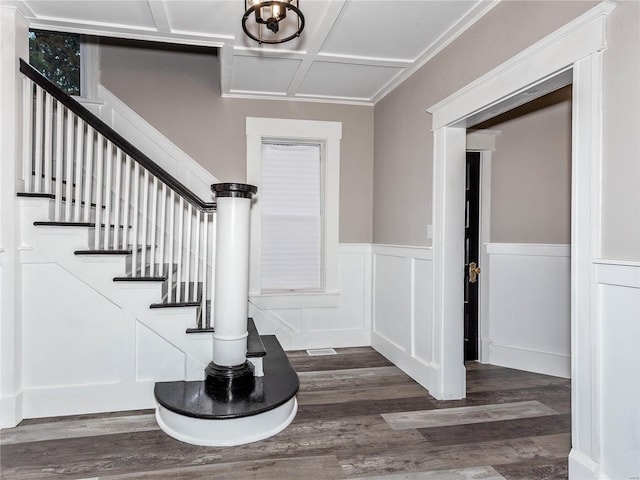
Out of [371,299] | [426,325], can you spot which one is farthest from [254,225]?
[426,325]

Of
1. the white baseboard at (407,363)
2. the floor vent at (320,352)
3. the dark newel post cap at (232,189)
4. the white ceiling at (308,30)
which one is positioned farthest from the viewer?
the floor vent at (320,352)

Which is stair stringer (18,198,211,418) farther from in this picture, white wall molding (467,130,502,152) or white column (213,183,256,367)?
white wall molding (467,130,502,152)

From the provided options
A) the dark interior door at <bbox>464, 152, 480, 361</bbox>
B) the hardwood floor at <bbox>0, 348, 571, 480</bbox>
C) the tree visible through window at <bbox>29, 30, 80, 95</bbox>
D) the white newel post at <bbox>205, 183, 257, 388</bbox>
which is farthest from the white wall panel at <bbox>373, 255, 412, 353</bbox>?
the tree visible through window at <bbox>29, 30, 80, 95</bbox>

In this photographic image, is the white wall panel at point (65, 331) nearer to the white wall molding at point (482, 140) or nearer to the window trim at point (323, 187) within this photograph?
the window trim at point (323, 187)

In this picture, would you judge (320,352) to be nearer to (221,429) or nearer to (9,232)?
(221,429)

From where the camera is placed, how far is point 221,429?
248cm

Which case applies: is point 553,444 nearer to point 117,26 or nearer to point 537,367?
point 537,367

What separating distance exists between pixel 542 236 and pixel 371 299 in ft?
6.04

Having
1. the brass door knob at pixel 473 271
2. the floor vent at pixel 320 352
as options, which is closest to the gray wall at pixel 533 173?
the brass door knob at pixel 473 271

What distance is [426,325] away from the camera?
345 cm

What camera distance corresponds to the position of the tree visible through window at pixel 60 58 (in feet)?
13.5

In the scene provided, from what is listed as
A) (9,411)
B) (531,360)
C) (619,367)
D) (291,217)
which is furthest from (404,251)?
(9,411)

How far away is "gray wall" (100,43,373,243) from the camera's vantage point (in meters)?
4.21

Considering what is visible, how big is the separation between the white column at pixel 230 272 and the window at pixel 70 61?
95.7 inches
